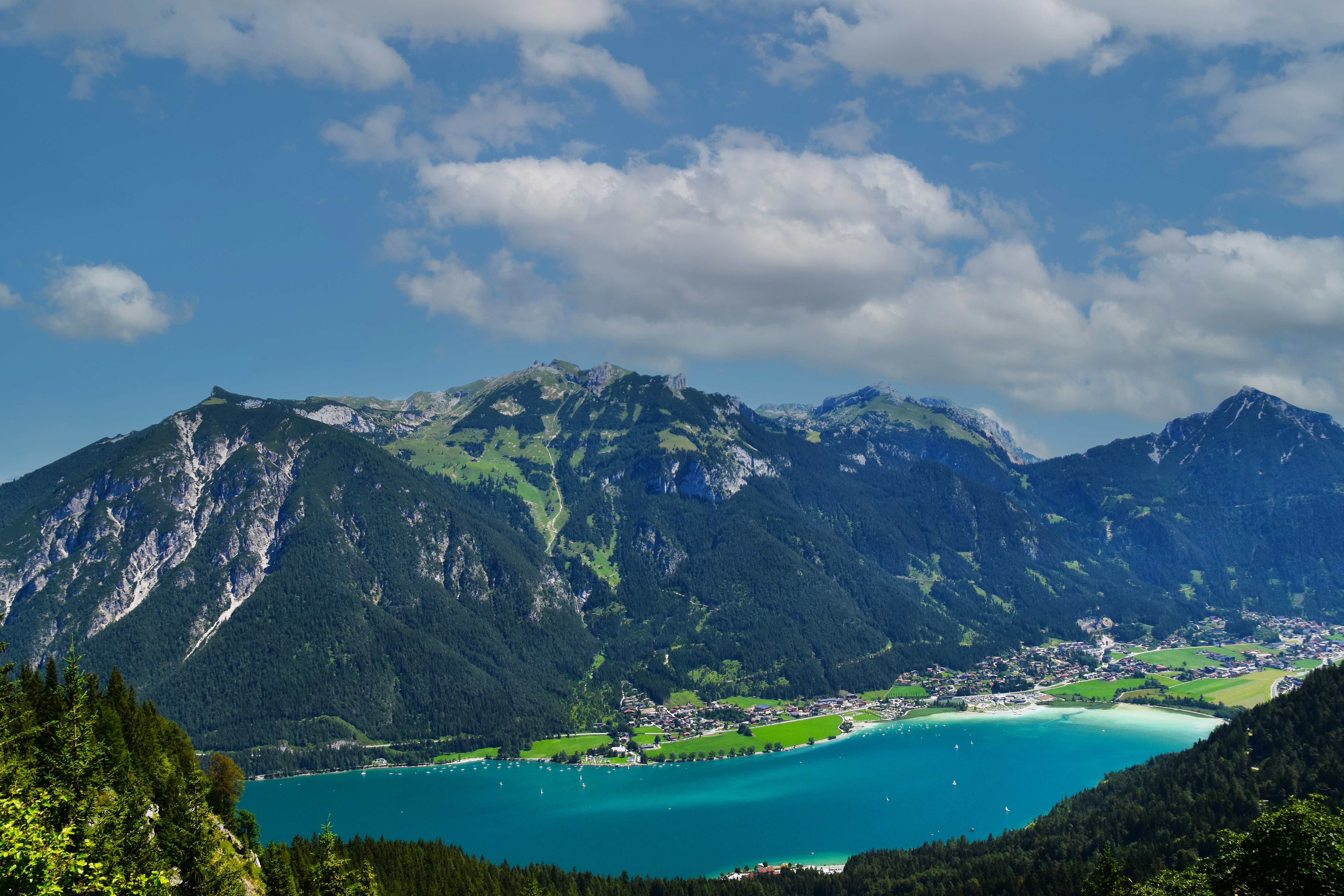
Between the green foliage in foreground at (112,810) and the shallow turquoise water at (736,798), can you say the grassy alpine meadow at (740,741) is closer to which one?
the shallow turquoise water at (736,798)

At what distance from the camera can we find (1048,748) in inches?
6855

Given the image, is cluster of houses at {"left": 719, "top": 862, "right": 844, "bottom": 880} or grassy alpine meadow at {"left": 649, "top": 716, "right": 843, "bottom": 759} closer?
cluster of houses at {"left": 719, "top": 862, "right": 844, "bottom": 880}

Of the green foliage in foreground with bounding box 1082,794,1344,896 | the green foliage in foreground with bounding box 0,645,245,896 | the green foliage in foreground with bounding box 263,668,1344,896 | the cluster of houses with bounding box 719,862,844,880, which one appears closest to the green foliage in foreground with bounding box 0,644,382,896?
the green foliage in foreground with bounding box 0,645,245,896

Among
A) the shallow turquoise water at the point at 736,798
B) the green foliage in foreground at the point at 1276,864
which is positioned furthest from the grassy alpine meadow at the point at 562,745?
the green foliage in foreground at the point at 1276,864

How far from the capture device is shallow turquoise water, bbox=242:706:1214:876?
398ft

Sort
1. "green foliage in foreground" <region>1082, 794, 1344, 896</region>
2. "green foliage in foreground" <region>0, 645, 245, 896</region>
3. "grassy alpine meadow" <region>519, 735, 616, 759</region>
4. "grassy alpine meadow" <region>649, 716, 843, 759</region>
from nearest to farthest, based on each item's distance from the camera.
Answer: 1. "green foliage in foreground" <region>0, 645, 245, 896</region>
2. "green foliage in foreground" <region>1082, 794, 1344, 896</region>
3. "grassy alpine meadow" <region>649, 716, 843, 759</region>
4. "grassy alpine meadow" <region>519, 735, 616, 759</region>

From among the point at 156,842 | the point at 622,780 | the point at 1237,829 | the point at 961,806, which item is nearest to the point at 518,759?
the point at 622,780

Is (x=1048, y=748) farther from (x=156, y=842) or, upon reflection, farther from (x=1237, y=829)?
(x=156, y=842)

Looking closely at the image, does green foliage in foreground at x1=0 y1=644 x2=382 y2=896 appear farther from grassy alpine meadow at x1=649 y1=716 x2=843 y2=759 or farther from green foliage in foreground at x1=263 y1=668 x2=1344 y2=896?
grassy alpine meadow at x1=649 y1=716 x2=843 y2=759

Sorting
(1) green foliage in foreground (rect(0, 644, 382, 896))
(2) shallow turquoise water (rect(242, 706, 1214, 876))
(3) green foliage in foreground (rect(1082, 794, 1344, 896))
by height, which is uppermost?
(1) green foliage in foreground (rect(0, 644, 382, 896))

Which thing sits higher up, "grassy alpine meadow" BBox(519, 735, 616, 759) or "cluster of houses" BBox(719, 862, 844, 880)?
"grassy alpine meadow" BBox(519, 735, 616, 759)

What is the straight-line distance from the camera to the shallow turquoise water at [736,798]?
121 m

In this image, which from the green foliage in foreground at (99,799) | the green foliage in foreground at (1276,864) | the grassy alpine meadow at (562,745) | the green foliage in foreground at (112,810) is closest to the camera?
the green foliage in foreground at (99,799)

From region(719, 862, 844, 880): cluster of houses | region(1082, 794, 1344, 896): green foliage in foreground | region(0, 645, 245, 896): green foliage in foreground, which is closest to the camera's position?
region(0, 645, 245, 896): green foliage in foreground
